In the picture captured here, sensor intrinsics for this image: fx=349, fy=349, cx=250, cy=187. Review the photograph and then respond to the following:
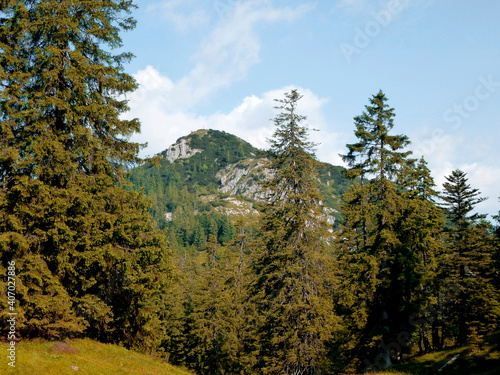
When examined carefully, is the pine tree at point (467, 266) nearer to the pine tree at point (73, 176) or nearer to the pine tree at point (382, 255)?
the pine tree at point (382, 255)

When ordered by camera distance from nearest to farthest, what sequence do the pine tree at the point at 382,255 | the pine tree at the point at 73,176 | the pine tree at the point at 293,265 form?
the pine tree at the point at 73,176, the pine tree at the point at 293,265, the pine tree at the point at 382,255

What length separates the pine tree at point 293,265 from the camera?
17.7m

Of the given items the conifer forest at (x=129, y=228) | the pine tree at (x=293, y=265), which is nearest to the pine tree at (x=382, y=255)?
the conifer forest at (x=129, y=228)

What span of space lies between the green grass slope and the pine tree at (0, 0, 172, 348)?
2.78 ft

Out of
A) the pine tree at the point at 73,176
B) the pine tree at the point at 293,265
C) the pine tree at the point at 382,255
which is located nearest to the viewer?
the pine tree at the point at 73,176

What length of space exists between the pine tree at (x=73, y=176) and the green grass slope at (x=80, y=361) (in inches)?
33.4

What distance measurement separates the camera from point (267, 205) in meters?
20.5

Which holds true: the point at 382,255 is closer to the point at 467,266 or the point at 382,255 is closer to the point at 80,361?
the point at 467,266

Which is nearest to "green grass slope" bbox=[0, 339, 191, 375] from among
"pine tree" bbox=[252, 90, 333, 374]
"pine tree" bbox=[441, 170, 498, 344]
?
"pine tree" bbox=[252, 90, 333, 374]

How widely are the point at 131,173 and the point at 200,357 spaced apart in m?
27.2

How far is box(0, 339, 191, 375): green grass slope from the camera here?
33.9ft

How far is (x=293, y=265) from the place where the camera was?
18297mm

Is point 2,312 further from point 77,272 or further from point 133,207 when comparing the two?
point 133,207

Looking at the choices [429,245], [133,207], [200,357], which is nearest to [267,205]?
[133,207]
